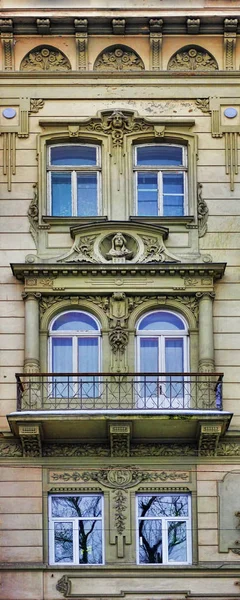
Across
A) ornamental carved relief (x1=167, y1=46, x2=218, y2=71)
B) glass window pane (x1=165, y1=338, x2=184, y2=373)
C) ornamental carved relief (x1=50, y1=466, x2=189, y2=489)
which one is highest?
ornamental carved relief (x1=167, y1=46, x2=218, y2=71)

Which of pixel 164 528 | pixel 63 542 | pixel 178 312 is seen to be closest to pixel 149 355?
pixel 178 312

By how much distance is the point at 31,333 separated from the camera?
30.2m

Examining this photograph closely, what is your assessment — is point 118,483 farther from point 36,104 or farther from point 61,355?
point 36,104

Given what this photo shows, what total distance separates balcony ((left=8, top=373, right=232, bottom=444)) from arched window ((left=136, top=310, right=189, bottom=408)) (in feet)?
0.06

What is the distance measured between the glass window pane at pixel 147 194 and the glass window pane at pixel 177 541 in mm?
5874

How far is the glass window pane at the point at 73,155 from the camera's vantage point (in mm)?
31766

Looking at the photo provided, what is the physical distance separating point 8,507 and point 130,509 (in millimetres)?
2144

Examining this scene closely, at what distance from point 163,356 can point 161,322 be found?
0.66m

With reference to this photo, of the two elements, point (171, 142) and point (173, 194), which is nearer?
point (173, 194)

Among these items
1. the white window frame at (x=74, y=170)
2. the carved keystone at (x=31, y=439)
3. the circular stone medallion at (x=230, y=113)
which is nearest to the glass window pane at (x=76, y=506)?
the carved keystone at (x=31, y=439)

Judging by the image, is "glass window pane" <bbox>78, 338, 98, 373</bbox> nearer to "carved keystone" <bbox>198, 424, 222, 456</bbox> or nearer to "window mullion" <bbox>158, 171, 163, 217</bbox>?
"carved keystone" <bbox>198, 424, 222, 456</bbox>

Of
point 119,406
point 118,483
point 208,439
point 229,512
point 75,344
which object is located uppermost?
point 75,344

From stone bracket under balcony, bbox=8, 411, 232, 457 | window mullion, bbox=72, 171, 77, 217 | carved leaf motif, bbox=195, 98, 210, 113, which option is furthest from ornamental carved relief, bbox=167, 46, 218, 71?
stone bracket under balcony, bbox=8, 411, 232, 457

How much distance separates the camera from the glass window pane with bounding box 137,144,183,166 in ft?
→ 104
